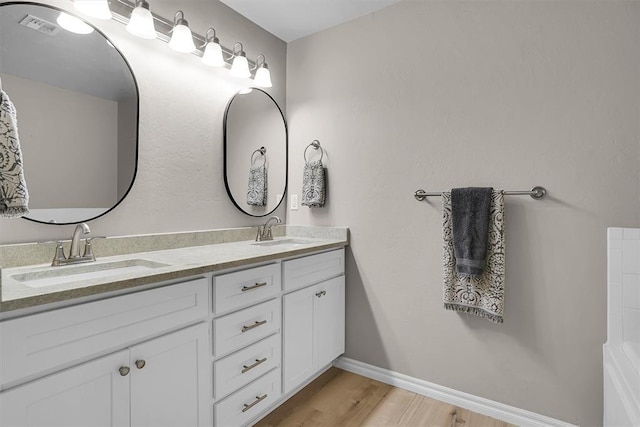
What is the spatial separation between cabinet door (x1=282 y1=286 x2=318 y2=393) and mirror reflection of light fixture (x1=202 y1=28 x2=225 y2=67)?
137cm

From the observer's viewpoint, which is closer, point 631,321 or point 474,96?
point 631,321

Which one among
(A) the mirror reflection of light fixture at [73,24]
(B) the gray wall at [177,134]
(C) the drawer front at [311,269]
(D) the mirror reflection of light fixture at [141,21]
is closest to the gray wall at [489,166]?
(C) the drawer front at [311,269]

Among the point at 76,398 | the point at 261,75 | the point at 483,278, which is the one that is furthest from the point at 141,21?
the point at 483,278

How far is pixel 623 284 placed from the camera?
1.49 m

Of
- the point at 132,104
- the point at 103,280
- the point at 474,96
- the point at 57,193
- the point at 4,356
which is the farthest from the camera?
the point at 474,96

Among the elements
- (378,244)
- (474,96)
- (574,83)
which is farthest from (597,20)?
(378,244)

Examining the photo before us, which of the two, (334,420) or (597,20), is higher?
(597,20)

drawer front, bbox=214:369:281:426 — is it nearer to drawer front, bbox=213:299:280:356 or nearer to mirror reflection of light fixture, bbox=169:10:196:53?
drawer front, bbox=213:299:280:356

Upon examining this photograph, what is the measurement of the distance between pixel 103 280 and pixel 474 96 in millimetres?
1904

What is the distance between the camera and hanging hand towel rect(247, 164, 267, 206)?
2294 millimetres

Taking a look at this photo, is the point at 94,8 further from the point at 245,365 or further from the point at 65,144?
the point at 245,365

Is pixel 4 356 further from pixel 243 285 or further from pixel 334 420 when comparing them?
pixel 334 420

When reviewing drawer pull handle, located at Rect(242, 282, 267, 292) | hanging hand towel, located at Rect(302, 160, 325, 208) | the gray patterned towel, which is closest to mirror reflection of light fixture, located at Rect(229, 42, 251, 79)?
hanging hand towel, located at Rect(302, 160, 325, 208)

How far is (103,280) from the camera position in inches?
43.0
